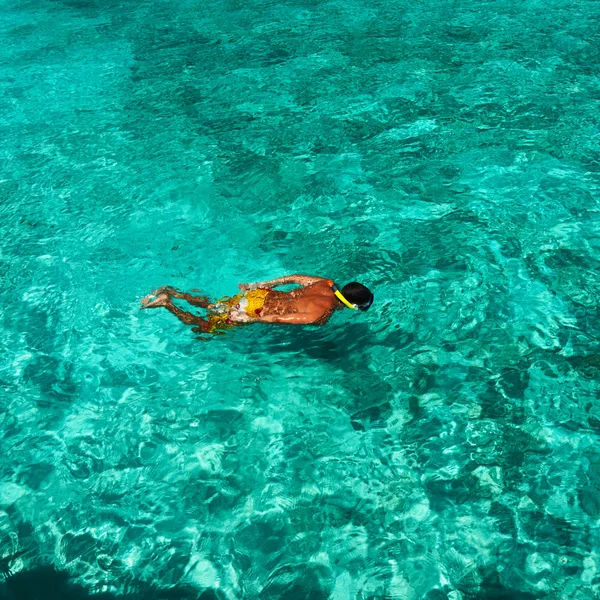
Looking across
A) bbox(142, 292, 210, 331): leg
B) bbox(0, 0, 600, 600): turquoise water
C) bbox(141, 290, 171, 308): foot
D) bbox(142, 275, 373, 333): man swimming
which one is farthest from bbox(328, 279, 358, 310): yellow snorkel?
bbox(141, 290, 171, 308): foot

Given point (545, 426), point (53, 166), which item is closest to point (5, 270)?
point (53, 166)

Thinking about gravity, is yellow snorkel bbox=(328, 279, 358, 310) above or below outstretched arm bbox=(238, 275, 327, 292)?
above

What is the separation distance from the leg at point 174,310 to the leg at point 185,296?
3.7 inches

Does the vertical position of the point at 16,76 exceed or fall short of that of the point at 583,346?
it exceeds it

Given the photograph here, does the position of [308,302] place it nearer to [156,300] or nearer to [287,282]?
[287,282]

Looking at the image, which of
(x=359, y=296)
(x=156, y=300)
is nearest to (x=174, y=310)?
(x=156, y=300)

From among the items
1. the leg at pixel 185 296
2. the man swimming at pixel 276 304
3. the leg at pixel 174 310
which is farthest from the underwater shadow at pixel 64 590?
the leg at pixel 185 296

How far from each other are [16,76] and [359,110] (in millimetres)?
8412

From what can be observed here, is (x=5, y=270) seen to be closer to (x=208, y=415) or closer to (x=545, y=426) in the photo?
(x=208, y=415)

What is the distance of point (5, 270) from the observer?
848 cm

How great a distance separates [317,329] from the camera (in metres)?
6.92

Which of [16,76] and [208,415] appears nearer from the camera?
[208,415]

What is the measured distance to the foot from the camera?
7.10 metres

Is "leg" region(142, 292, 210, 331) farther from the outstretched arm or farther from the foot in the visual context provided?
the outstretched arm
